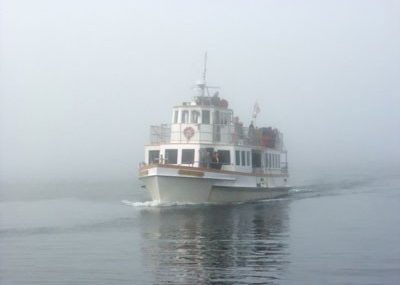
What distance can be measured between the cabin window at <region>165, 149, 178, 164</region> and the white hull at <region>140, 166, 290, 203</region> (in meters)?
2.28

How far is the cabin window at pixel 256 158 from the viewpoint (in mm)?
41219

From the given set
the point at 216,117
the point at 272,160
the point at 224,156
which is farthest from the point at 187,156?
the point at 272,160

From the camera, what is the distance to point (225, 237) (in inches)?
928

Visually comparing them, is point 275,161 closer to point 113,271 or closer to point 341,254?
point 341,254

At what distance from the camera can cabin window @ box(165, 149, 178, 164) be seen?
36.5 m

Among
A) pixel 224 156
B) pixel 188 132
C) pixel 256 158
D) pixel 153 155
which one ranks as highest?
pixel 188 132

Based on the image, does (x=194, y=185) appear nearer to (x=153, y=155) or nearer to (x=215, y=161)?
(x=215, y=161)

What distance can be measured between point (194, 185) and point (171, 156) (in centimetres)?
330

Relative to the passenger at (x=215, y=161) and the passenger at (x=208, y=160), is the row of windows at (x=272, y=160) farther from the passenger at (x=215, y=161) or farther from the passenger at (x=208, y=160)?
the passenger at (x=208, y=160)

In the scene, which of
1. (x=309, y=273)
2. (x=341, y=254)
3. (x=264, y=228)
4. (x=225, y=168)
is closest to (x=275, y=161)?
(x=225, y=168)

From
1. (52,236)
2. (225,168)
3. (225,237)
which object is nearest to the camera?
(225,237)

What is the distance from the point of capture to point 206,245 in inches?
848

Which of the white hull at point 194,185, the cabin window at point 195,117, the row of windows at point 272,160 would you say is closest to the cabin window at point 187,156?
the white hull at point 194,185

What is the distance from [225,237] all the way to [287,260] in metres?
5.59
